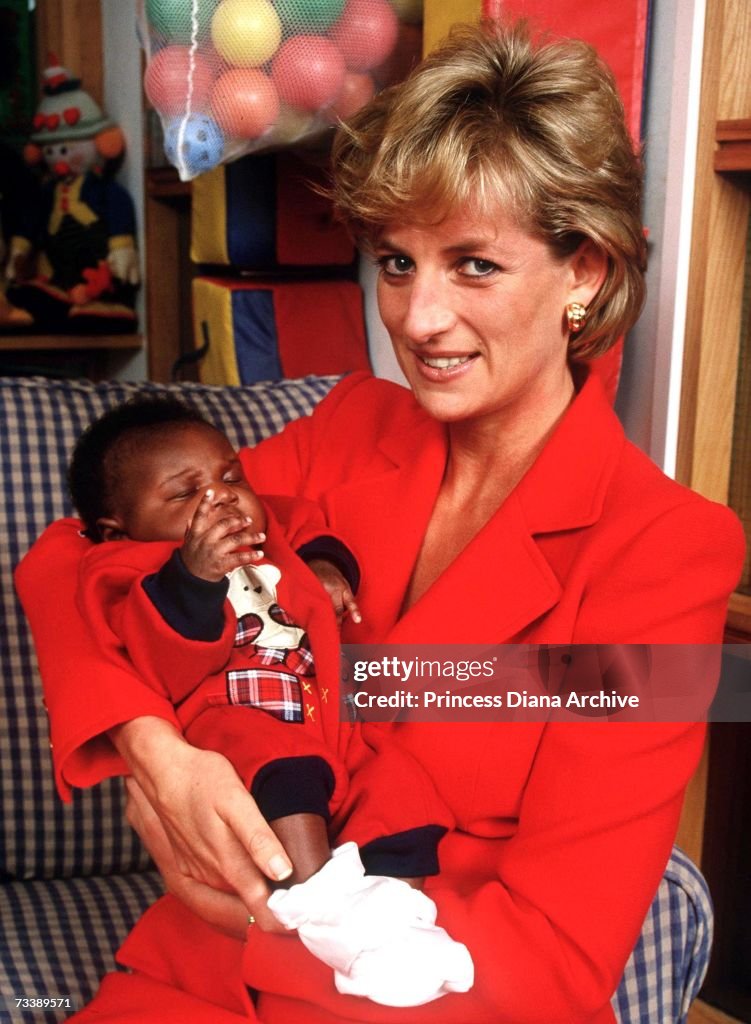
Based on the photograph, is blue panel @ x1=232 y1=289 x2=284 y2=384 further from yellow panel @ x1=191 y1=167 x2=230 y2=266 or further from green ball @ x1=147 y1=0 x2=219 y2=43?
green ball @ x1=147 y1=0 x2=219 y2=43

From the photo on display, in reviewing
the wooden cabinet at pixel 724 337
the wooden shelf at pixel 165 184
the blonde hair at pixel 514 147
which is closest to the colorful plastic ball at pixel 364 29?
the wooden cabinet at pixel 724 337

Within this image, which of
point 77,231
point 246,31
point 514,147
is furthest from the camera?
point 77,231

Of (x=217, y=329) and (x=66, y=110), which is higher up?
(x=66, y=110)

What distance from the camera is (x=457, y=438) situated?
3.61 feet

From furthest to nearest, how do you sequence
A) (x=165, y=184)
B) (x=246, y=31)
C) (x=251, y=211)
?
(x=165, y=184)
(x=251, y=211)
(x=246, y=31)

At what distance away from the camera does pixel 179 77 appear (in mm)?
1449

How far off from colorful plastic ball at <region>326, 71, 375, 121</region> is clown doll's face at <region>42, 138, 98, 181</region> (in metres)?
1.84

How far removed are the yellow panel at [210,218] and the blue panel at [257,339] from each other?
10 centimetres

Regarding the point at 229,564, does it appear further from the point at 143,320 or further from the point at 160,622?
the point at 143,320

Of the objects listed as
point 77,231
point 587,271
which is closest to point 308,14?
point 587,271

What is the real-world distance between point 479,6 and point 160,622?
2.74 ft

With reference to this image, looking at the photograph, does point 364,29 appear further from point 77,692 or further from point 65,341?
point 65,341

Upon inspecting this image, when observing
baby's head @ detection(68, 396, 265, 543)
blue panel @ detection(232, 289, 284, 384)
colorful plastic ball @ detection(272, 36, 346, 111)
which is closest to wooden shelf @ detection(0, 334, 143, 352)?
blue panel @ detection(232, 289, 284, 384)

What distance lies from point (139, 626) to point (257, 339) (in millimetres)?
1236
